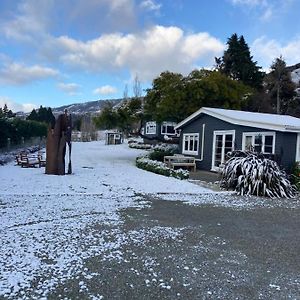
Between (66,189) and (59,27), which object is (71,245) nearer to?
(66,189)

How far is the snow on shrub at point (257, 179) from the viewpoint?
9797mm

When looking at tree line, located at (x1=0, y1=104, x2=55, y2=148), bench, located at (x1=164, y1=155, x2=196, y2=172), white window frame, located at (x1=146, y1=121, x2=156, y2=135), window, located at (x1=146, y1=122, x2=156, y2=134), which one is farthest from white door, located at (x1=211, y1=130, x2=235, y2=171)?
window, located at (x1=146, y1=122, x2=156, y2=134)

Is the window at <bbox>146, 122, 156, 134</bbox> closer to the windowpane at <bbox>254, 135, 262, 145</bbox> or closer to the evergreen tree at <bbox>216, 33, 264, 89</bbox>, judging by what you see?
the evergreen tree at <bbox>216, 33, 264, 89</bbox>

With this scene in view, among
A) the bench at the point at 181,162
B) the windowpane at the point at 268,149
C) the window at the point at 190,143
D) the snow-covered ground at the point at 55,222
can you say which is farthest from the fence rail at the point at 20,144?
the windowpane at the point at 268,149

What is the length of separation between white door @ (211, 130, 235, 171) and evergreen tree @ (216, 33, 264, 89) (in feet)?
67.6

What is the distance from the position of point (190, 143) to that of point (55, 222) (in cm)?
1306

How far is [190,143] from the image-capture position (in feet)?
59.9

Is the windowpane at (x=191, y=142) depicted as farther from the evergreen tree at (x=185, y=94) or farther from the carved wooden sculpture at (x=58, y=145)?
the carved wooden sculpture at (x=58, y=145)

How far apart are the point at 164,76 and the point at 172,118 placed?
2674 mm

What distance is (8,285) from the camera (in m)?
3.32

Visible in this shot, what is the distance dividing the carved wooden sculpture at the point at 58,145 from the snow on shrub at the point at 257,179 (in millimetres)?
6429

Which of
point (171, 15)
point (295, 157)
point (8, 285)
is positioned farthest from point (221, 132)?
point (8, 285)

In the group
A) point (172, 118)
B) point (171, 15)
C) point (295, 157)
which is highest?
point (171, 15)

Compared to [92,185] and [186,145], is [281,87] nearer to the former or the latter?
[186,145]
